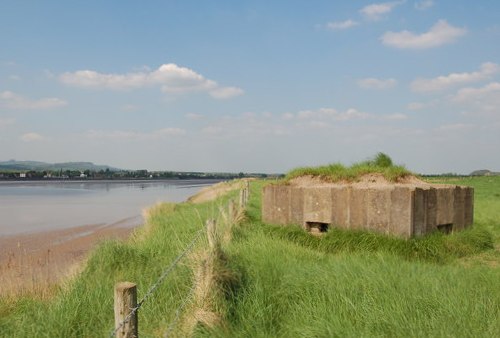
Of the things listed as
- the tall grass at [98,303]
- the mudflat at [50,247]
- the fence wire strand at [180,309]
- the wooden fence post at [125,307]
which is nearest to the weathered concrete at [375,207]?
the tall grass at [98,303]

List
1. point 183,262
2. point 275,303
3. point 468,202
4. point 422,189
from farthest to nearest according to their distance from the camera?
point 468,202, point 422,189, point 183,262, point 275,303

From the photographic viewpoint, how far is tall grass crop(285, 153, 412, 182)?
12148 millimetres

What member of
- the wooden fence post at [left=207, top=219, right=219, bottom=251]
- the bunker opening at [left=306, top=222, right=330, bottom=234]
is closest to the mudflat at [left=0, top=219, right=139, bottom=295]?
the bunker opening at [left=306, top=222, right=330, bottom=234]

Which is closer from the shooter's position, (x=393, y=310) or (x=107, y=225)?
(x=393, y=310)

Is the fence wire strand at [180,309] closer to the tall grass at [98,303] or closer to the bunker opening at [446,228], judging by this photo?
the tall grass at [98,303]

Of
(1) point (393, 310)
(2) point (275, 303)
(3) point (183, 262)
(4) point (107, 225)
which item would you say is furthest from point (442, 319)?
(4) point (107, 225)

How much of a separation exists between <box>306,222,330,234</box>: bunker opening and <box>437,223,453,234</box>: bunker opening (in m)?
2.88

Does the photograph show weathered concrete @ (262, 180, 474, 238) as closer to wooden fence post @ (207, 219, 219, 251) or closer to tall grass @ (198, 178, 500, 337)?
tall grass @ (198, 178, 500, 337)

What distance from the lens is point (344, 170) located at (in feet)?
41.9

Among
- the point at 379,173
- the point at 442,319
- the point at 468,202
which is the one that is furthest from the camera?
the point at 468,202

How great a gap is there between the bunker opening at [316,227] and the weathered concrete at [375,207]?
0.03 m

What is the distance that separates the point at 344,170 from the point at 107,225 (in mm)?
17751

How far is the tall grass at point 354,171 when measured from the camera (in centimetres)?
1215

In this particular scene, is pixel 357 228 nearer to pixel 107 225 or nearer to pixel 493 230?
pixel 493 230
